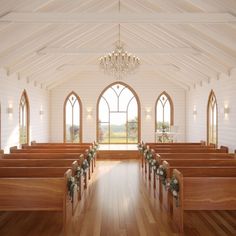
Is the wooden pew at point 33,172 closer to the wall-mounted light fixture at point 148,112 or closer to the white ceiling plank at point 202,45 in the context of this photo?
the white ceiling plank at point 202,45

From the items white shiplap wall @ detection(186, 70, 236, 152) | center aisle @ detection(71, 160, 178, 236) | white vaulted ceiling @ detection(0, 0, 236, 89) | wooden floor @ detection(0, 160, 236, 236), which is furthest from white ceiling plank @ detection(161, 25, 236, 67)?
wooden floor @ detection(0, 160, 236, 236)

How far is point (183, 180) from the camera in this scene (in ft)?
16.0

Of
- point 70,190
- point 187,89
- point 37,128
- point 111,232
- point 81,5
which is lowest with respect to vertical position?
point 111,232

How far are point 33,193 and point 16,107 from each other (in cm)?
682

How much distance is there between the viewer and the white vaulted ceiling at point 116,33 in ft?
21.5

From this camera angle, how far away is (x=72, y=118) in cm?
1692

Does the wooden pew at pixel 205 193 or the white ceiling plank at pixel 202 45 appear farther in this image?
the white ceiling plank at pixel 202 45

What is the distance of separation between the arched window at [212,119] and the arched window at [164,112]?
13.4 ft

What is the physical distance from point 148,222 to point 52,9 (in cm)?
510

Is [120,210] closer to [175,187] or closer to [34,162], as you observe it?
[175,187]

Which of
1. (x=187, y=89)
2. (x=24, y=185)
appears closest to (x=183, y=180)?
(x=24, y=185)

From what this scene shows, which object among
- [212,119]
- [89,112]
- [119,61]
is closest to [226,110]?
[212,119]

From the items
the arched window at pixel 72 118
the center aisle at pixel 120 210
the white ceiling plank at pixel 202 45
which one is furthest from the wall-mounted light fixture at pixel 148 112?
the center aisle at pixel 120 210

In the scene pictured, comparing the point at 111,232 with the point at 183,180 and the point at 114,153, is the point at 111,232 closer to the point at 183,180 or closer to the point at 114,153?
the point at 183,180
